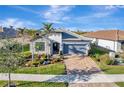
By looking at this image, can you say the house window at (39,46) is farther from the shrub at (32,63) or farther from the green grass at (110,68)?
the green grass at (110,68)

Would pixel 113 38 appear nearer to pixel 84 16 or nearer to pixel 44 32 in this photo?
pixel 84 16

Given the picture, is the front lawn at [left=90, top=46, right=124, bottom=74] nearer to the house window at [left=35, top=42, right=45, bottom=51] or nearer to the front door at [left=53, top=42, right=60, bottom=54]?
the front door at [left=53, top=42, right=60, bottom=54]

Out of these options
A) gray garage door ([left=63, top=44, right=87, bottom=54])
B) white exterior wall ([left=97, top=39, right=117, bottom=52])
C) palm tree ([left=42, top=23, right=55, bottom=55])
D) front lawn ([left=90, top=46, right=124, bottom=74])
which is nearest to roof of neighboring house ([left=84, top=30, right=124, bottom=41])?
white exterior wall ([left=97, top=39, right=117, bottom=52])

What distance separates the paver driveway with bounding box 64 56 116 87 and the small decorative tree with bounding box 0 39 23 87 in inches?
152

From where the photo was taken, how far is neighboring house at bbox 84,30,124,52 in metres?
32.8

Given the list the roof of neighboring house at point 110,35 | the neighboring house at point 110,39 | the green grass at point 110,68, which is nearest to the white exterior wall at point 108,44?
the neighboring house at point 110,39

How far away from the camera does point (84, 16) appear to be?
28984 millimetres

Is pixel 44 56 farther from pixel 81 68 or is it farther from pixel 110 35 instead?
pixel 110 35

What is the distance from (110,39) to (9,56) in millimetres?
19146

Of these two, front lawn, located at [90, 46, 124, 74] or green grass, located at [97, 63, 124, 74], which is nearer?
green grass, located at [97, 63, 124, 74]

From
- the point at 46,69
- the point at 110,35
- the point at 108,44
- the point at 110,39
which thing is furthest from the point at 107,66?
the point at 110,35

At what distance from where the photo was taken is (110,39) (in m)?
34.4

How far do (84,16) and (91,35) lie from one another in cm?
1420
